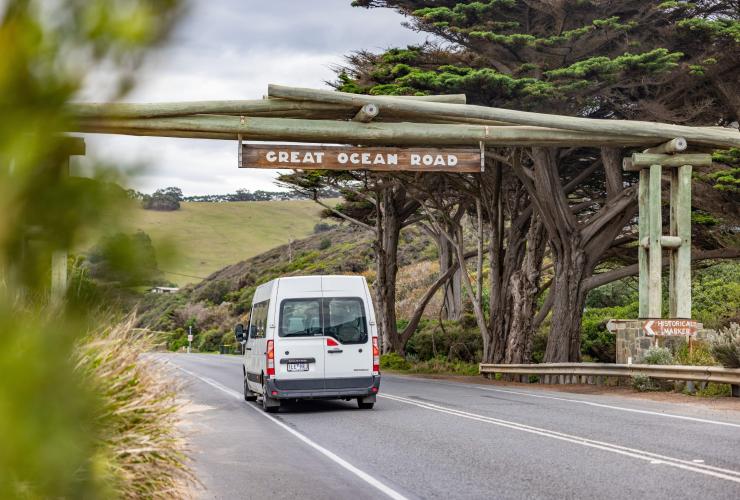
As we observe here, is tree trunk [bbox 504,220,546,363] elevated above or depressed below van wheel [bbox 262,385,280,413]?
above

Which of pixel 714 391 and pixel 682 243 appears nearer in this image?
pixel 714 391

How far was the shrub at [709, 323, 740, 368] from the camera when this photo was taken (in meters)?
17.7

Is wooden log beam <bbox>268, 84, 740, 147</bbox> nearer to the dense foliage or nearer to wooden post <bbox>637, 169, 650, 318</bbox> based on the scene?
wooden post <bbox>637, 169, 650, 318</bbox>

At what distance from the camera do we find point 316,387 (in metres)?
16.3

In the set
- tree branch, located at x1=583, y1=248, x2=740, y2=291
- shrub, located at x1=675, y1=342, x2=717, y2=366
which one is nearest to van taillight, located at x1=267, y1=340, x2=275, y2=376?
shrub, located at x1=675, y1=342, x2=717, y2=366

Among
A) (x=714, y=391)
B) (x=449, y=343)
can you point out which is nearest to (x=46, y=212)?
(x=714, y=391)

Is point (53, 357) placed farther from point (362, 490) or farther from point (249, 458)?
point (249, 458)

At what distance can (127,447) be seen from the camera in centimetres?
651

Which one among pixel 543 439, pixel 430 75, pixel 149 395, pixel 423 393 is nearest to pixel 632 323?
pixel 423 393

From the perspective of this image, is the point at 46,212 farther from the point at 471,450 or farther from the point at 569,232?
the point at 569,232

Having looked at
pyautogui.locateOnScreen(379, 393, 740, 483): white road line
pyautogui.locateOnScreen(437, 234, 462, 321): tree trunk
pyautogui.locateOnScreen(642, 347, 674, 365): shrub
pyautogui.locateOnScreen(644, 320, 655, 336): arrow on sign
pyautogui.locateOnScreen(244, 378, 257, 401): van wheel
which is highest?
pyautogui.locateOnScreen(437, 234, 462, 321): tree trunk

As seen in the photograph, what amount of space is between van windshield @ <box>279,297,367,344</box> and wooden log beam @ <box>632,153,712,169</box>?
28.0ft

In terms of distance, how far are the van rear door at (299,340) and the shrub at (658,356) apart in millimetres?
7735

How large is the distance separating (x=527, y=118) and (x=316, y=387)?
314 inches
